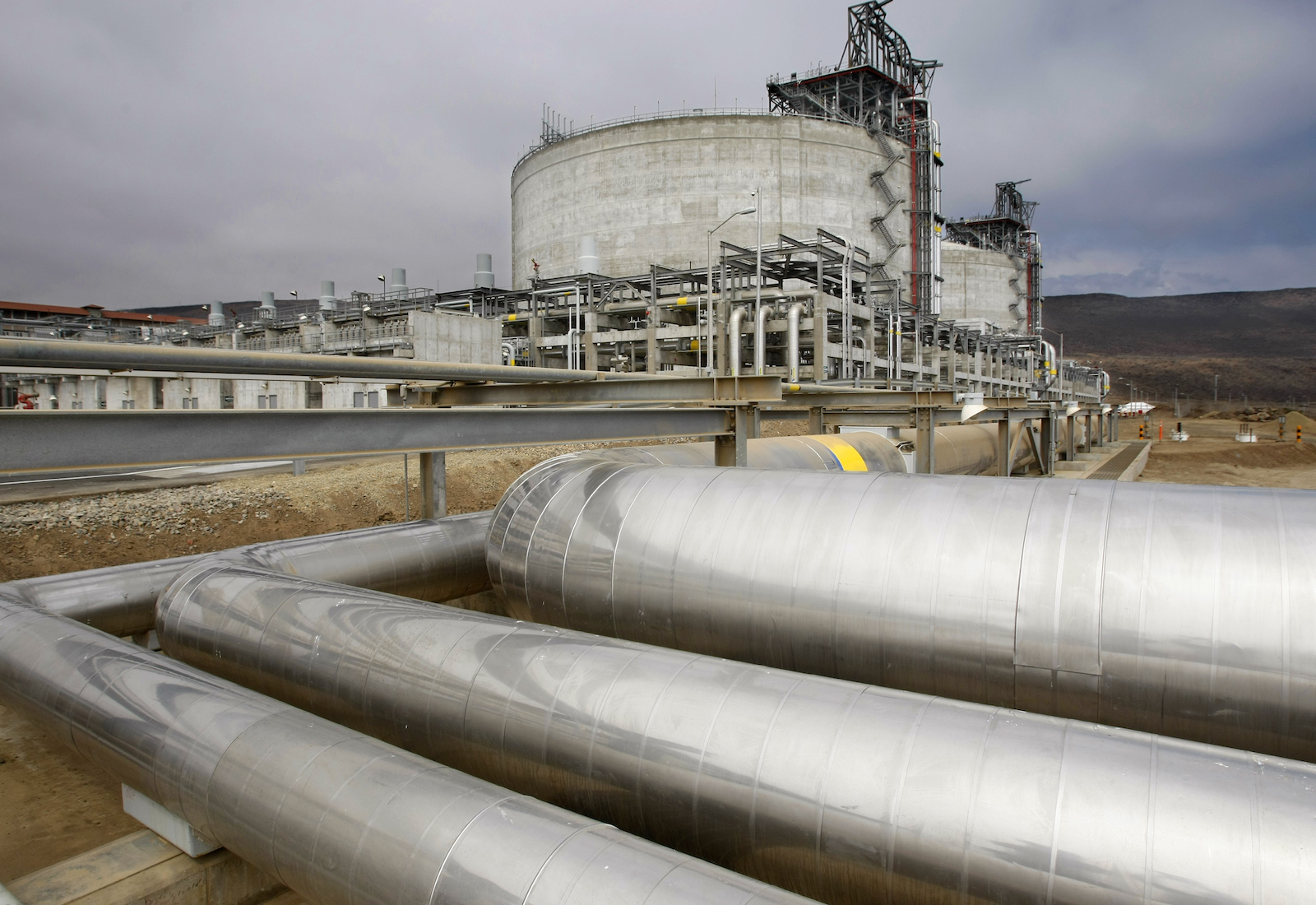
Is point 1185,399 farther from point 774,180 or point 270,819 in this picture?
point 270,819

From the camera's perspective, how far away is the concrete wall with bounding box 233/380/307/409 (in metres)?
28.4

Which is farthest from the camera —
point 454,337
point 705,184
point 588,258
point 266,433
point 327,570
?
point 705,184

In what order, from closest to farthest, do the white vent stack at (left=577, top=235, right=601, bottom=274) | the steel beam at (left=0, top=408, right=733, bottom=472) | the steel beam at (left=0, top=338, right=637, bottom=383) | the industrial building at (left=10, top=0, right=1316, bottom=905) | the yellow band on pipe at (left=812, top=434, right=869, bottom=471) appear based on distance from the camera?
the industrial building at (left=10, top=0, right=1316, bottom=905)
the steel beam at (left=0, top=338, right=637, bottom=383)
the steel beam at (left=0, top=408, right=733, bottom=472)
the yellow band on pipe at (left=812, top=434, right=869, bottom=471)
the white vent stack at (left=577, top=235, right=601, bottom=274)

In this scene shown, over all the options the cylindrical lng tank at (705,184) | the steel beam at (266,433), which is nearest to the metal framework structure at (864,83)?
the cylindrical lng tank at (705,184)

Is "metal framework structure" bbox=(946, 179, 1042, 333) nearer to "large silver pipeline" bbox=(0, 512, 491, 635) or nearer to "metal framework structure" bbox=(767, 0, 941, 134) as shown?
"metal framework structure" bbox=(767, 0, 941, 134)

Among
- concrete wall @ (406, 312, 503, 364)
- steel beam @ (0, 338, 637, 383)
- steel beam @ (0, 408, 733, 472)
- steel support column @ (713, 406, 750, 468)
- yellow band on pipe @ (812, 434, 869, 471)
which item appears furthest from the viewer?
concrete wall @ (406, 312, 503, 364)

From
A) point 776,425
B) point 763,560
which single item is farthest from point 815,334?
point 763,560

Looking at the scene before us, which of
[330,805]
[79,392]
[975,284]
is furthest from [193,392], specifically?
[975,284]

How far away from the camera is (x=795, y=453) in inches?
388

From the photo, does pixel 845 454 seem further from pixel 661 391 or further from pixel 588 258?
pixel 588 258

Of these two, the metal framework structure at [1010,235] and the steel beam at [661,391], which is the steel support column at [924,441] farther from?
the metal framework structure at [1010,235]

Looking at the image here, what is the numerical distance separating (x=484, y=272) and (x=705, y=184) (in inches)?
440

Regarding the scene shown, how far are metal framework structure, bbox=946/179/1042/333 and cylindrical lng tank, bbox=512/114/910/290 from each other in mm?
32431

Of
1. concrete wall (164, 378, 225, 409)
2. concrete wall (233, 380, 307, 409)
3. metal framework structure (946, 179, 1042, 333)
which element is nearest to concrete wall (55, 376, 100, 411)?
concrete wall (164, 378, 225, 409)
